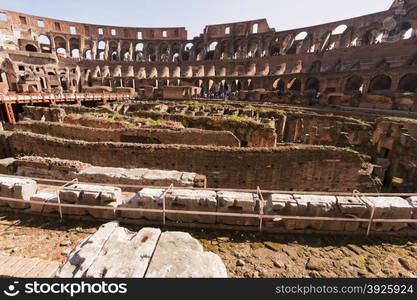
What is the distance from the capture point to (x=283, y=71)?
38.8 m

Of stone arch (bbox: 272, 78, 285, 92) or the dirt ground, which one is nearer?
the dirt ground

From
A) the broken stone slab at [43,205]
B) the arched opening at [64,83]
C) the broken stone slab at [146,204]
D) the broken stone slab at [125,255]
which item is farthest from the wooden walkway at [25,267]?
the arched opening at [64,83]

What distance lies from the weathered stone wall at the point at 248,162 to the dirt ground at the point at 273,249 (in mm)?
4699

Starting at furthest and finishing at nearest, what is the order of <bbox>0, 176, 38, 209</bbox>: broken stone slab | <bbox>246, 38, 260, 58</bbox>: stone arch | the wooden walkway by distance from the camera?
<bbox>246, 38, 260, 58</bbox>: stone arch < <bbox>0, 176, 38, 209</bbox>: broken stone slab < the wooden walkway

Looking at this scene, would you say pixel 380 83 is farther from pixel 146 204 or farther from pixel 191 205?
pixel 146 204

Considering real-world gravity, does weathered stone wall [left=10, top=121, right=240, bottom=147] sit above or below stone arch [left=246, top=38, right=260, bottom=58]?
below

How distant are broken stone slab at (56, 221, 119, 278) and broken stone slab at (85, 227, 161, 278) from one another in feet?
0.17

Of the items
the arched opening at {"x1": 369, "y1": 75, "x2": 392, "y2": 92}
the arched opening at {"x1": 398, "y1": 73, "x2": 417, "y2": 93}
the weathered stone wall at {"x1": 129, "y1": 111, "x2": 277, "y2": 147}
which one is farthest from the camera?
the arched opening at {"x1": 369, "y1": 75, "x2": 392, "y2": 92}

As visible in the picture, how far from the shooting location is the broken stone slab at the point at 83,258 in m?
2.39

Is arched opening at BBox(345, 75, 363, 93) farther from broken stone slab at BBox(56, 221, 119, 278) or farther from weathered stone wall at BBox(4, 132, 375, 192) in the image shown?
broken stone slab at BBox(56, 221, 119, 278)

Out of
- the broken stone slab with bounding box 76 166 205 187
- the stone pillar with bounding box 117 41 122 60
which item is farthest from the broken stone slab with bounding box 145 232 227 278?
the stone pillar with bounding box 117 41 122 60

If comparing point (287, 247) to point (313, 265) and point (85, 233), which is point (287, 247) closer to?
point (313, 265)

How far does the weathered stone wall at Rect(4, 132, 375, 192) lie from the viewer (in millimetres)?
8227

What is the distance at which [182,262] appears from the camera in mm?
2479
